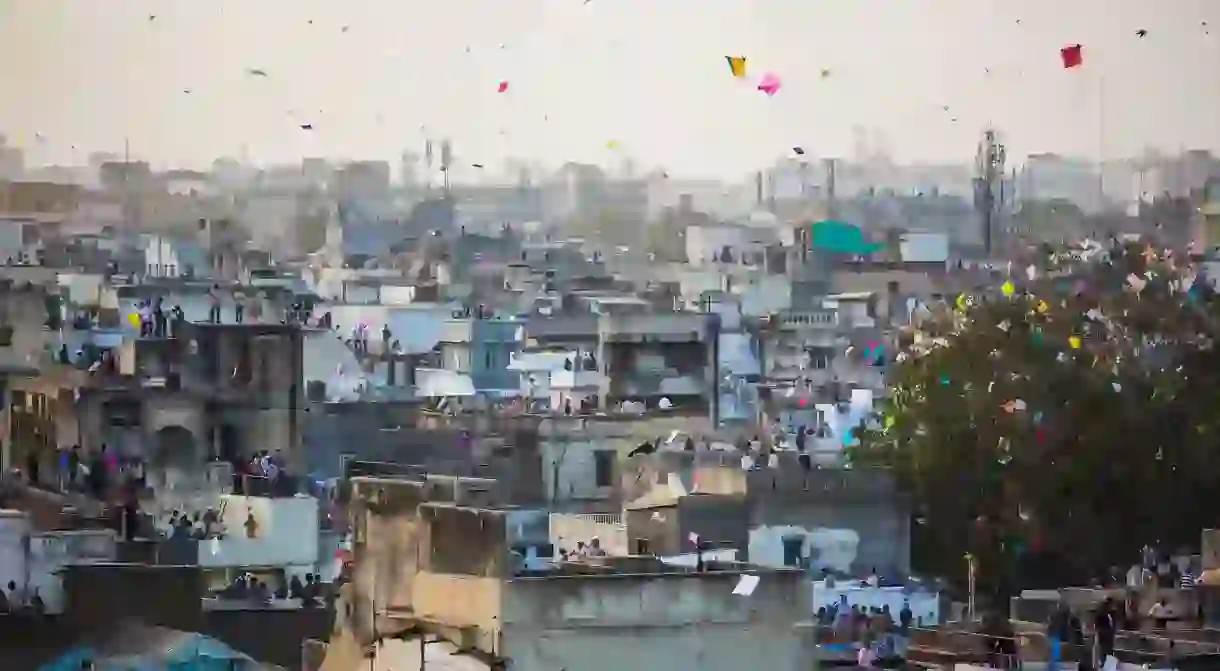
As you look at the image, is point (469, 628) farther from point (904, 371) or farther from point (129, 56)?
point (904, 371)

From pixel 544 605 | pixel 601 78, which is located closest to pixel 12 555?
pixel 544 605

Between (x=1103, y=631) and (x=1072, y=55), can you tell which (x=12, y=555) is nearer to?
(x=1103, y=631)

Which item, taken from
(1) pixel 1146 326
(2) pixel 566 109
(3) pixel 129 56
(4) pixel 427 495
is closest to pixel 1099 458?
(1) pixel 1146 326

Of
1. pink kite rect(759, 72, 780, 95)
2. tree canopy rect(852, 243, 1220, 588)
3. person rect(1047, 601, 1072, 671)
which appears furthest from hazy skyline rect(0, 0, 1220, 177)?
person rect(1047, 601, 1072, 671)

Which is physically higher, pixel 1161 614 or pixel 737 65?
pixel 737 65

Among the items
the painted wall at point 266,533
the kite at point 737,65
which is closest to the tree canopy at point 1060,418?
the kite at point 737,65

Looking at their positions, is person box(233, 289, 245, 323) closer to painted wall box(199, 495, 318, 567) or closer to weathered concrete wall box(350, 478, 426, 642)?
painted wall box(199, 495, 318, 567)
